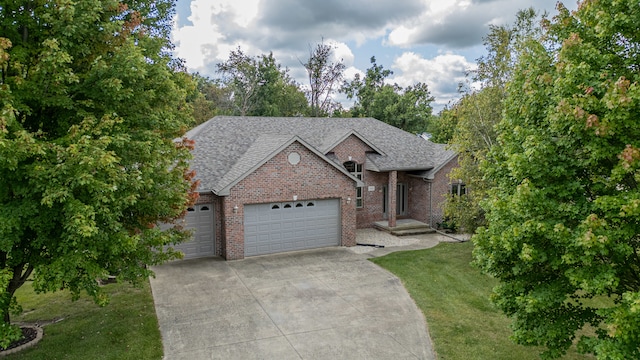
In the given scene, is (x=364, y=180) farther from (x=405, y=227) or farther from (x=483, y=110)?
(x=483, y=110)

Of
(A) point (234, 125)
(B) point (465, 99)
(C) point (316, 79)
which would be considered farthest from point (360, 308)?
(C) point (316, 79)

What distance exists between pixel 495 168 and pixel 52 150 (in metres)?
8.24

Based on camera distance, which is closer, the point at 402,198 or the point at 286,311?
the point at 286,311

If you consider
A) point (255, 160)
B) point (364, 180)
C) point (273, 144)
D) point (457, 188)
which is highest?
point (273, 144)

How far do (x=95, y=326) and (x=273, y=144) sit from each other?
983cm

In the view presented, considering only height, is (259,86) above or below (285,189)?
above

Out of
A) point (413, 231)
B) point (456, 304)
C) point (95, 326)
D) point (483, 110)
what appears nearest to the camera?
point (95, 326)

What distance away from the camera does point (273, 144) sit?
18.3 metres

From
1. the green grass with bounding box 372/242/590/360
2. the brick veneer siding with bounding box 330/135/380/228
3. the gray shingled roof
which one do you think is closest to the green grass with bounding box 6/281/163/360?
the gray shingled roof

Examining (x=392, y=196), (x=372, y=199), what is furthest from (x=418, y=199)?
(x=372, y=199)

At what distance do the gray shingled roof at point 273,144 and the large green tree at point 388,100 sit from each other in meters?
12.8

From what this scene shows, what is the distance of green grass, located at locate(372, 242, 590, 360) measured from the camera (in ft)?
32.4

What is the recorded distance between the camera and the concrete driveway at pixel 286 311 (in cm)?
989

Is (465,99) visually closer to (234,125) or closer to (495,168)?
(495,168)
